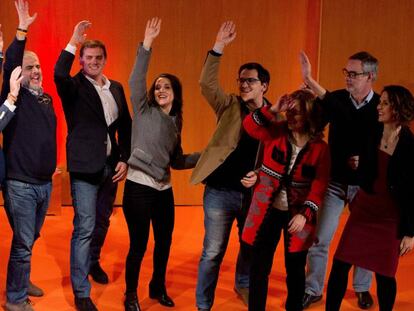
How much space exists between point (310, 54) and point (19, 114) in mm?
3436

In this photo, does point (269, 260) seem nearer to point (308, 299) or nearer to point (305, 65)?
point (308, 299)

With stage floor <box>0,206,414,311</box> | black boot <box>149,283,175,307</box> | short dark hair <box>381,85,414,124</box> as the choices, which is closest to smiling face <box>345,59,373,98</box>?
short dark hair <box>381,85,414,124</box>

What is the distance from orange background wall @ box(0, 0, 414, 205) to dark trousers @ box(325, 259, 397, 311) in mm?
2825

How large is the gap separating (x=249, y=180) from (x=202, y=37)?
318cm

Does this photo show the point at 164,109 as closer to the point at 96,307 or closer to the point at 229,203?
Answer: the point at 229,203

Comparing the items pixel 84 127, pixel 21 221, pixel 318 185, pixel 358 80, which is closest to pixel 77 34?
pixel 84 127

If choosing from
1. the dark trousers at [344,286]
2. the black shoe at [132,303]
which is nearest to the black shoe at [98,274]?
the black shoe at [132,303]

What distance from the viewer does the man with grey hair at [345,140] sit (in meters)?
3.47

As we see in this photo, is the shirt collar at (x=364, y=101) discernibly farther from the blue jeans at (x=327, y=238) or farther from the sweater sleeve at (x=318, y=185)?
the sweater sleeve at (x=318, y=185)

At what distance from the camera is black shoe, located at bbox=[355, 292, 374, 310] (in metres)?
3.70

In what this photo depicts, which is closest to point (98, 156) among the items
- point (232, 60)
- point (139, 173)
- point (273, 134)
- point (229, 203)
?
point (139, 173)

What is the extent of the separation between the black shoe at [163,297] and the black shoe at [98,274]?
42cm

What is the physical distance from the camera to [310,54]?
19.5ft

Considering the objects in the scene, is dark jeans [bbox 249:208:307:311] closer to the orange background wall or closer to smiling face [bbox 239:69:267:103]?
smiling face [bbox 239:69:267:103]
